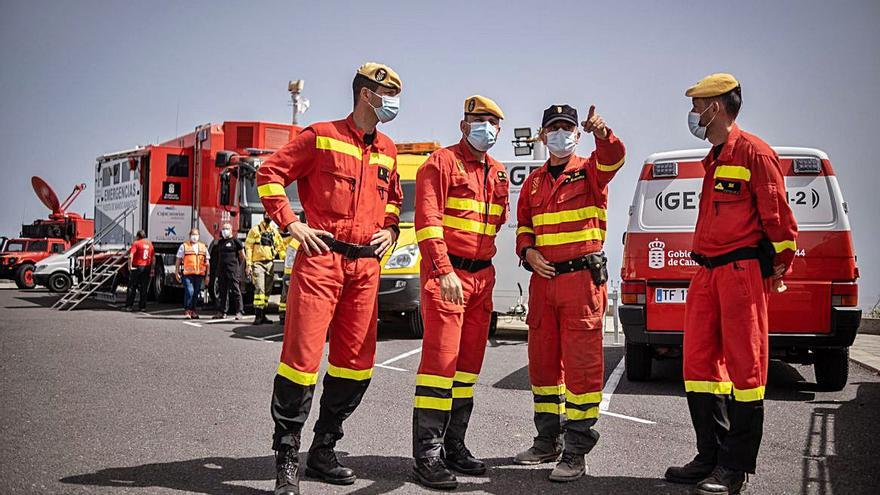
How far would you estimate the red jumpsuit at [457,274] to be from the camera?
4.64m

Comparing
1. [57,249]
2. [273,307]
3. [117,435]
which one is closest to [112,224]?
[273,307]

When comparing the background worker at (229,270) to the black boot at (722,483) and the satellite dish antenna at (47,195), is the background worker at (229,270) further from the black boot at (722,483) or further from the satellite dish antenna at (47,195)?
the satellite dish antenna at (47,195)

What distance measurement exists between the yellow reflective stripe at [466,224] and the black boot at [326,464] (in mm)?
1418

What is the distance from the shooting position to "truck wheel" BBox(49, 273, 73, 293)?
24562mm

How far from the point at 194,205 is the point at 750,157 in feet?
49.6

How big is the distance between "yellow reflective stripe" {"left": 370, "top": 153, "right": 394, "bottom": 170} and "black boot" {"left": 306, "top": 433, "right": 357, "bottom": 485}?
5.23ft

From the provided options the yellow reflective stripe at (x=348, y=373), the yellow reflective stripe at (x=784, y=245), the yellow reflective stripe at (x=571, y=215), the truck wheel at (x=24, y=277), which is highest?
the yellow reflective stripe at (x=571, y=215)

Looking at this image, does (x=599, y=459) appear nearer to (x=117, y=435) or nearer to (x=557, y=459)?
(x=557, y=459)

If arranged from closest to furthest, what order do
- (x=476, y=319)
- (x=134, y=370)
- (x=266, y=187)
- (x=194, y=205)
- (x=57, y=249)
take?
(x=266, y=187), (x=476, y=319), (x=134, y=370), (x=194, y=205), (x=57, y=249)

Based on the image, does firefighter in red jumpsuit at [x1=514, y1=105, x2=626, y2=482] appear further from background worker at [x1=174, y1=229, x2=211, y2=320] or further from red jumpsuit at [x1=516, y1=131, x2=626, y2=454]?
background worker at [x1=174, y1=229, x2=211, y2=320]

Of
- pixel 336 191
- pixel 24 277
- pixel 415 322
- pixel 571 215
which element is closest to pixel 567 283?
pixel 571 215

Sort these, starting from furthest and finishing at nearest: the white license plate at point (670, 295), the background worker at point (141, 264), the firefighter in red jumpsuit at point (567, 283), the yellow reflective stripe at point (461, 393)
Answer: the background worker at point (141, 264) → the white license plate at point (670, 295) → the yellow reflective stripe at point (461, 393) → the firefighter in red jumpsuit at point (567, 283)

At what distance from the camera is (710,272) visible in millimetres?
4699

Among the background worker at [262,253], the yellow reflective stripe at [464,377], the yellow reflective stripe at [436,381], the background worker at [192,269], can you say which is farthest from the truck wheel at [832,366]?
the background worker at [192,269]
